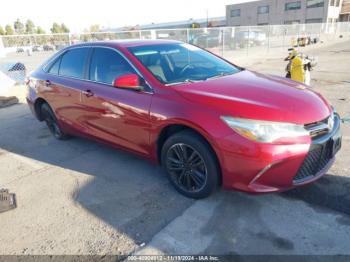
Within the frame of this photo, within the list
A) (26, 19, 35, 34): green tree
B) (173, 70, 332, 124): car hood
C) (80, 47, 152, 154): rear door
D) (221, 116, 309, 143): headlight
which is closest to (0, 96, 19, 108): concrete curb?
(80, 47, 152, 154): rear door

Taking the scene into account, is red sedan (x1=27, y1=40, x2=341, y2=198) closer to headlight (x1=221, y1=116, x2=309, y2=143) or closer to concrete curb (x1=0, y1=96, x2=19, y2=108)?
headlight (x1=221, y1=116, x2=309, y2=143)

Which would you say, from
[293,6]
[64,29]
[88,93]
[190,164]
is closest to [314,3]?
[293,6]

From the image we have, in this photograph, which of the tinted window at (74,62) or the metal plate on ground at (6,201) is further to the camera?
the tinted window at (74,62)

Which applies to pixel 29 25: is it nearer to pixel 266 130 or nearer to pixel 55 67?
pixel 55 67

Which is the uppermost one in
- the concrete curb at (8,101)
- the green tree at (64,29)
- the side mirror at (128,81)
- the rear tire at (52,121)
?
the green tree at (64,29)

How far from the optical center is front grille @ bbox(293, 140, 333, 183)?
281 centimetres

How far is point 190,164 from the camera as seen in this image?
10.6 feet

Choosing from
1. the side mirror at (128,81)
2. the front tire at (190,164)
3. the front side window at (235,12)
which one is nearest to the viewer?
the front tire at (190,164)

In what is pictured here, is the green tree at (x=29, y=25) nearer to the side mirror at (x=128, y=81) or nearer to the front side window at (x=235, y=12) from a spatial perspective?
the front side window at (x=235, y=12)

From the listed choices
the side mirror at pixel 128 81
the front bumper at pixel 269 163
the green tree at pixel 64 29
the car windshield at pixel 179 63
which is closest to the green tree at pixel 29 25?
the green tree at pixel 64 29

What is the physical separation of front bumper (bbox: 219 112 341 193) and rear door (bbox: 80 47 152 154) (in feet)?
3.48

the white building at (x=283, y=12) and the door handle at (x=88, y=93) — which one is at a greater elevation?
the white building at (x=283, y=12)

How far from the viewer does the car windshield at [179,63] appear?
3598mm

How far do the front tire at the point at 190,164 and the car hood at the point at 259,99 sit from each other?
405 millimetres
